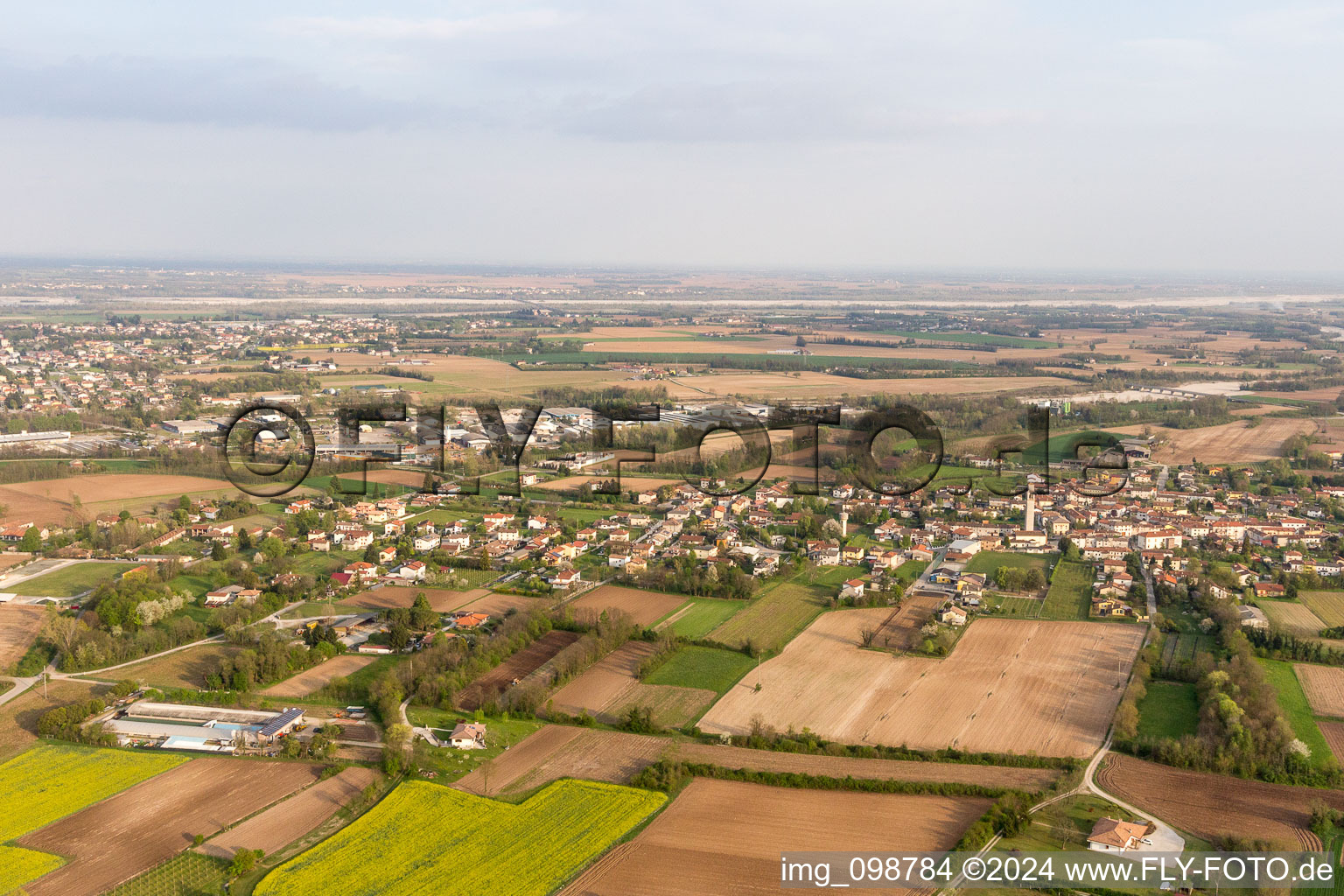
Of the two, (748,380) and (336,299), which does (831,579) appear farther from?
(336,299)

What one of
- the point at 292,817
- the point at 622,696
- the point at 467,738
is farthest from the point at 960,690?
the point at 292,817

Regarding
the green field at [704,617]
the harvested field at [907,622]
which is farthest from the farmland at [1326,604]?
the green field at [704,617]

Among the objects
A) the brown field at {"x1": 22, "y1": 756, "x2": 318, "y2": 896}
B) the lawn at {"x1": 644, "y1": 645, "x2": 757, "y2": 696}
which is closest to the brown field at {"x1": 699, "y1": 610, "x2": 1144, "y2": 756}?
the lawn at {"x1": 644, "y1": 645, "x2": 757, "y2": 696}

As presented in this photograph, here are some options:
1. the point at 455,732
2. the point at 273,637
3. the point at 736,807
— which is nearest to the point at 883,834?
the point at 736,807

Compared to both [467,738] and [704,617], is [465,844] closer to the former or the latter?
[467,738]

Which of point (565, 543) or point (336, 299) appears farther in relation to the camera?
point (336, 299)

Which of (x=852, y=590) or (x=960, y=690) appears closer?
(x=960, y=690)
